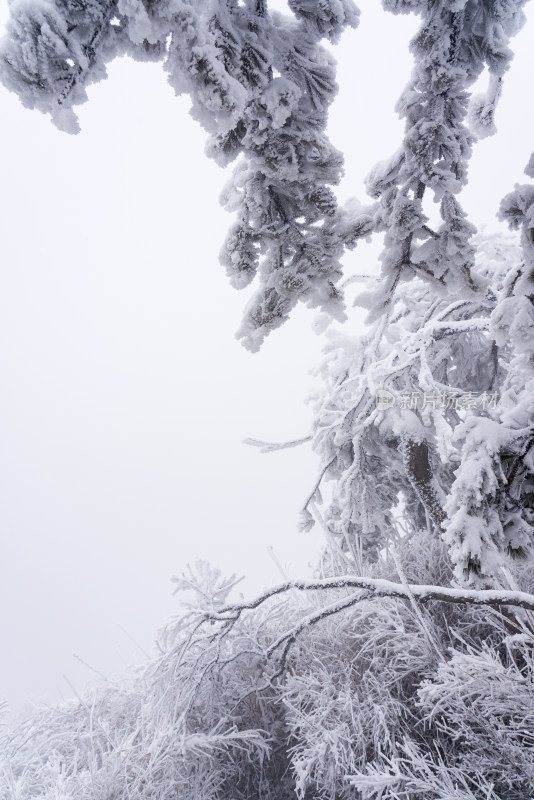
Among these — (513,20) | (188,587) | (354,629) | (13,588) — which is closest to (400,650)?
(354,629)

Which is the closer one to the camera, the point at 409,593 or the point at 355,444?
the point at 409,593

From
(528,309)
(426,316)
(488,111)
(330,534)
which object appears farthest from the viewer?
(330,534)

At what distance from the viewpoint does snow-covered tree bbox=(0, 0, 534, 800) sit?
4.89 feet

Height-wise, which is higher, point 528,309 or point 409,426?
point 528,309

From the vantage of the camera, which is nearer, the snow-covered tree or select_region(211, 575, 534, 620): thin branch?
the snow-covered tree

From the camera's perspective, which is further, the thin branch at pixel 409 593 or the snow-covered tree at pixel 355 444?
the thin branch at pixel 409 593

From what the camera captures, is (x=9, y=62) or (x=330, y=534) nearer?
(x=9, y=62)

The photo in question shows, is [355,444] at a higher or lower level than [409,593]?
higher

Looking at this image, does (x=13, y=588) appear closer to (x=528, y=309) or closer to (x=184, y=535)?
(x=184, y=535)

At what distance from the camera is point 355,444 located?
16.3 feet

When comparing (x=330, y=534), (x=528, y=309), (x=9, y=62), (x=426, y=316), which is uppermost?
(x=9, y=62)

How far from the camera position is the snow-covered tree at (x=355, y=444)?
58.7 inches

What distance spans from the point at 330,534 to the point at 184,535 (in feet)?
599

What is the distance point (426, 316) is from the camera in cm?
512
